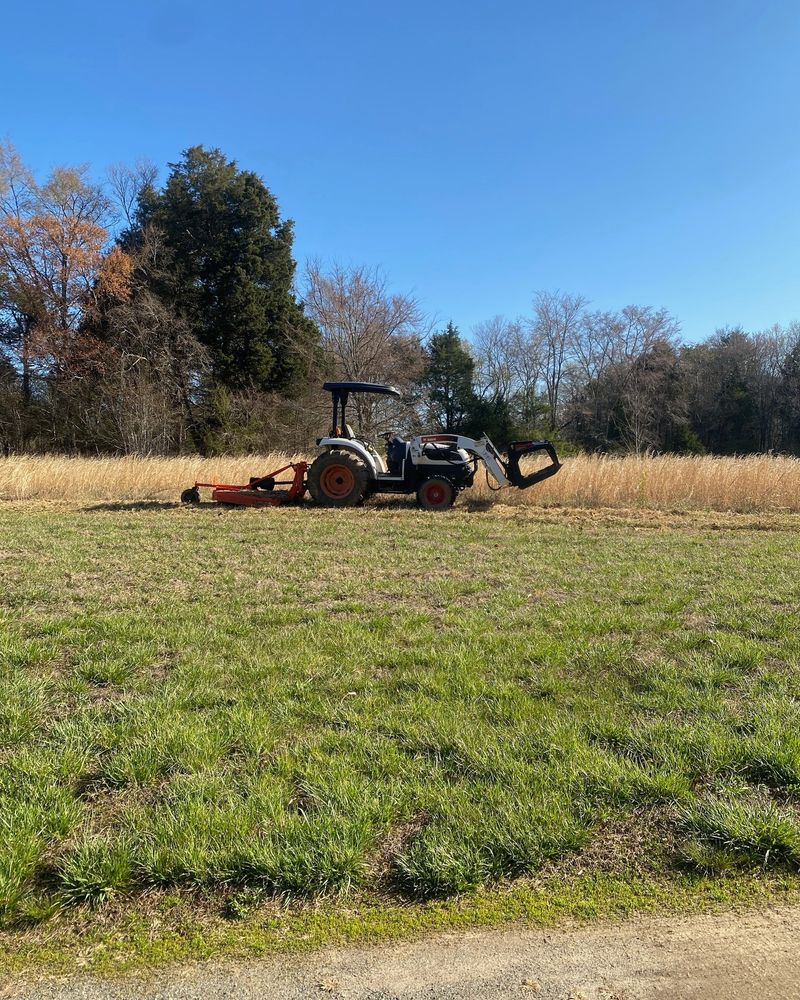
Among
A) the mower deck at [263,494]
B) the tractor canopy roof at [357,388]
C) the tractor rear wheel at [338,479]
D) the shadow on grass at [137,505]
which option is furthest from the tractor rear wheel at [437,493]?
the shadow on grass at [137,505]

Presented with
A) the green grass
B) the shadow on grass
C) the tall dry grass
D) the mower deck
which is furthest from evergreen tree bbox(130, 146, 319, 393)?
the green grass

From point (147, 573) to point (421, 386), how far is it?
103 ft

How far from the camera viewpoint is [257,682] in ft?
11.3

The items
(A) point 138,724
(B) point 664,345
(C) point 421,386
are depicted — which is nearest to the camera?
(A) point 138,724

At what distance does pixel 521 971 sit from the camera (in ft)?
5.74

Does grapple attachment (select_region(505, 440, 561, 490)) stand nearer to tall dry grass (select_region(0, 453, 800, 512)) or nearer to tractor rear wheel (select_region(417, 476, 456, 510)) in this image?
tractor rear wheel (select_region(417, 476, 456, 510))

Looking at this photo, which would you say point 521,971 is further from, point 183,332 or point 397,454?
point 183,332

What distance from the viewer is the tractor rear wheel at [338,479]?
11414 mm

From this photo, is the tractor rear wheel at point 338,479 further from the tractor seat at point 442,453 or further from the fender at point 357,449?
the tractor seat at point 442,453

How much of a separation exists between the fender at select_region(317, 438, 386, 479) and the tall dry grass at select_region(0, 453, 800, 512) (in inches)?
102

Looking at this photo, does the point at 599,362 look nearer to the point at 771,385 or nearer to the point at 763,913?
the point at 771,385

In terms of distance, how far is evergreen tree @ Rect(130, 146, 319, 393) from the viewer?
27.6 metres

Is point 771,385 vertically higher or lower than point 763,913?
higher

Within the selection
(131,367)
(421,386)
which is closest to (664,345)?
(421,386)
